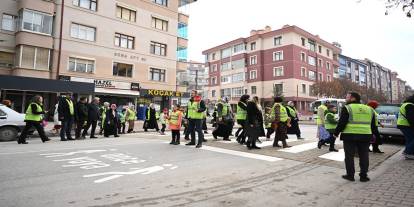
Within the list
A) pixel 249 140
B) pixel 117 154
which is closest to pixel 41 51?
pixel 117 154

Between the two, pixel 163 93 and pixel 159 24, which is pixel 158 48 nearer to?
pixel 159 24

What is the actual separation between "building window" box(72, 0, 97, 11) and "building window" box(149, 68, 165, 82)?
8.28 meters

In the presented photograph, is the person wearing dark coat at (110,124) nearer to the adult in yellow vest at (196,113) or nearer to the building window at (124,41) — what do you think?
the adult in yellow vest at (196,113)

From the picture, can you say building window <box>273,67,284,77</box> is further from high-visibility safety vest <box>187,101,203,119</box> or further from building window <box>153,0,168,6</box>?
high-visibility safety vest <box>187,101,203,119</box>

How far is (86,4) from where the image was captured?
85.8ft

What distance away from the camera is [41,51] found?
2325cm

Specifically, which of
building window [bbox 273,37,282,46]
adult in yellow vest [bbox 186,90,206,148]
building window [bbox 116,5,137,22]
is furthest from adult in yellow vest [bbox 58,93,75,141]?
building window [bbox 273,37,282,46]

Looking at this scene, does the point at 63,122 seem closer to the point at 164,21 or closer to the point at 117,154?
the point at 117,154

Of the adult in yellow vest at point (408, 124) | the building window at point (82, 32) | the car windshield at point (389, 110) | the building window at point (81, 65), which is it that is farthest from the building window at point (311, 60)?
the adult in yellow vest at point (408, 124)

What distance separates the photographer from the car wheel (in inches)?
465

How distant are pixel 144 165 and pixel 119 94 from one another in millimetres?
22414

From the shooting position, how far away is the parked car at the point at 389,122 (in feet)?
37.4

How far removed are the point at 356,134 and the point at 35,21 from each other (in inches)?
994

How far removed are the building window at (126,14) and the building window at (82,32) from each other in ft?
11.1
